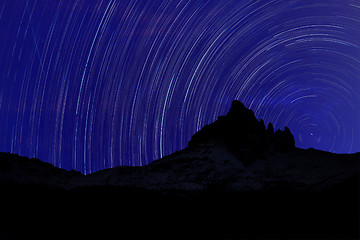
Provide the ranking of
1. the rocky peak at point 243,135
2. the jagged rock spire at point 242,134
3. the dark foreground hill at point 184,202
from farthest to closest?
the jagged rock spire at point 242,134 → the rocky peak at point 243,135 → the dark foreground hill at point 184,202

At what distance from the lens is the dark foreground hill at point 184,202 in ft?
30.2

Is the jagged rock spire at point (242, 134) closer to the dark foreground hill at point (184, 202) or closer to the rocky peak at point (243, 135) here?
the rocky peak at point (243, 135)

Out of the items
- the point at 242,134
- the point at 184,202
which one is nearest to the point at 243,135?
the point at 242,134

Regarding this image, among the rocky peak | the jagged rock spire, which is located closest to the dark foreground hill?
the rocky peak

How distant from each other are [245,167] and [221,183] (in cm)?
371

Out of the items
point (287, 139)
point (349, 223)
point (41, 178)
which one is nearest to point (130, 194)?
point (41, 178)

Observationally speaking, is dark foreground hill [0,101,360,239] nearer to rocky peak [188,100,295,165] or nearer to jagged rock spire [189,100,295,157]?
rocky peak [188,100,295,165]

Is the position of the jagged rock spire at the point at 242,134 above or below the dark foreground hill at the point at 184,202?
above

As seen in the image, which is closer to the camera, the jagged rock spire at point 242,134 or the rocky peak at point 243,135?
the rocky peak at point 243,135

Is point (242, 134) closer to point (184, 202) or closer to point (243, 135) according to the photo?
point (243, 135)

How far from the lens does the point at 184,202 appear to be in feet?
35.8

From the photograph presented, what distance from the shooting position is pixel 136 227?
10453mm

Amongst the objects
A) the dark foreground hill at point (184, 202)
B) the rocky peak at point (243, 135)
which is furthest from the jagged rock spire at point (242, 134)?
the dark foreground hill at point (184, 202)

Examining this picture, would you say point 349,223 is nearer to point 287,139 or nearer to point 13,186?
point 287,139
